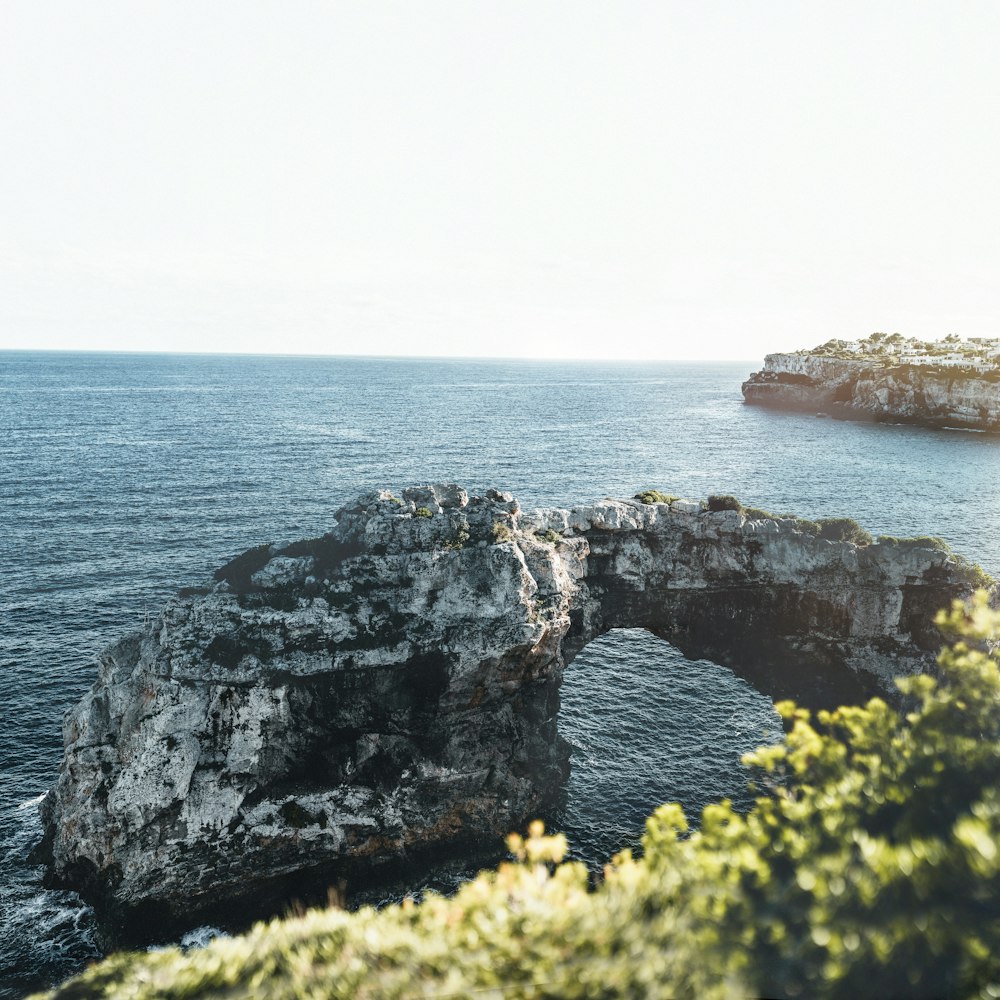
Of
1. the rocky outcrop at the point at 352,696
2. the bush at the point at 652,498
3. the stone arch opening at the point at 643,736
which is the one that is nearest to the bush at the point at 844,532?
the rocky outcrop at the point at 352,696

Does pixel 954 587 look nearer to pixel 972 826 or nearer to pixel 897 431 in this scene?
pixel 972 826

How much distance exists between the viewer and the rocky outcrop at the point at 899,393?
6097 inches

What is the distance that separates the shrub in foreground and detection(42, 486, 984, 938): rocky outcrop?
19.9 m

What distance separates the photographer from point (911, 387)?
16600 centimetres

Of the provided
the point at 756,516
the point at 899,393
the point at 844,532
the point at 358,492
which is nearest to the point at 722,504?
the point at 756,516

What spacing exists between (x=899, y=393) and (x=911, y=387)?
3.03 m

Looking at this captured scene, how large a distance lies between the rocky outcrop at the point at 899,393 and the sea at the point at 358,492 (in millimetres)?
8250

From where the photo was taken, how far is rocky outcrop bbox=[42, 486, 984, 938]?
34.3 m

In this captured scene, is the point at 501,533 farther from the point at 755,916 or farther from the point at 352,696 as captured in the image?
the point at 755,916

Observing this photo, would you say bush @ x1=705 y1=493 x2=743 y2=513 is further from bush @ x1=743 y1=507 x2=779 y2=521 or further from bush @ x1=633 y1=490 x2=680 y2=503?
bush @ x1=633 y1=490 x2=680 y2=503

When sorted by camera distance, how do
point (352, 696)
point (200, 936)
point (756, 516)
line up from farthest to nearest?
point (756, 516) < point (352, 696) < point (200, 936)

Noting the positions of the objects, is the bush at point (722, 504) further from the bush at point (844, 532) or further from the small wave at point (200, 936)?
the small wave at point (200, 936)

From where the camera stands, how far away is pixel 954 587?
143 feet

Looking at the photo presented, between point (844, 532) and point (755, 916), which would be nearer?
point (755, 916)
